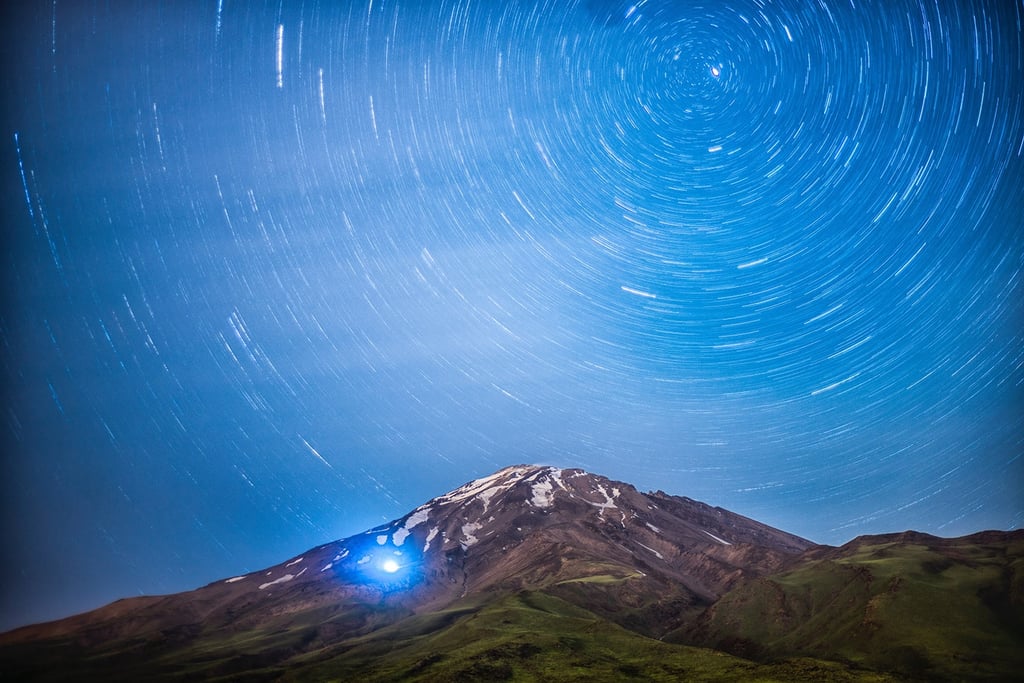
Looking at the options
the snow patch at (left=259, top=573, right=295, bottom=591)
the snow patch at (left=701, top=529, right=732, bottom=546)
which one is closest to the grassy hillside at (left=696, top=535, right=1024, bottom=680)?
the snow patch at (left=701, top=529, right=732, bottom=546)

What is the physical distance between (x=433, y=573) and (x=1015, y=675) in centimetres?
11512

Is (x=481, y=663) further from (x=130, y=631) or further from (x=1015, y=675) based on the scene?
(x=130, y=631)

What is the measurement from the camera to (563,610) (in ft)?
370

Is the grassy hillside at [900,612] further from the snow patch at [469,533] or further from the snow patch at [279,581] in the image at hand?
the snow patch at [279,581]

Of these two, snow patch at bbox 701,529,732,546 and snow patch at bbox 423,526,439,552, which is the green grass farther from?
snow patch at bbox 701,529,732,546

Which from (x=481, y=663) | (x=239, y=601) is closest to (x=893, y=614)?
(x=481, y=663)

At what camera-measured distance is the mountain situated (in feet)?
265

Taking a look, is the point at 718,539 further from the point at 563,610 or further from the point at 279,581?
the point at 279,581

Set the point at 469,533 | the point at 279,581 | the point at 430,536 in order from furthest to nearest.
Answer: the point at 430,536 → the point at 469,533 → the point at 279,581

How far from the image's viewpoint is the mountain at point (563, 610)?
80812 millimetres

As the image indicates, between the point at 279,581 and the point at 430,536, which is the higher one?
the point at 430,536

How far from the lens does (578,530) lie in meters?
174

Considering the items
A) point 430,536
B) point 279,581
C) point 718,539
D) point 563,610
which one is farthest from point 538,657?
point 279,581

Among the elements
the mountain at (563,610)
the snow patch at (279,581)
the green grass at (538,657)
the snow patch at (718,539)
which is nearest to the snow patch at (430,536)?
the mountain at (563,610)
